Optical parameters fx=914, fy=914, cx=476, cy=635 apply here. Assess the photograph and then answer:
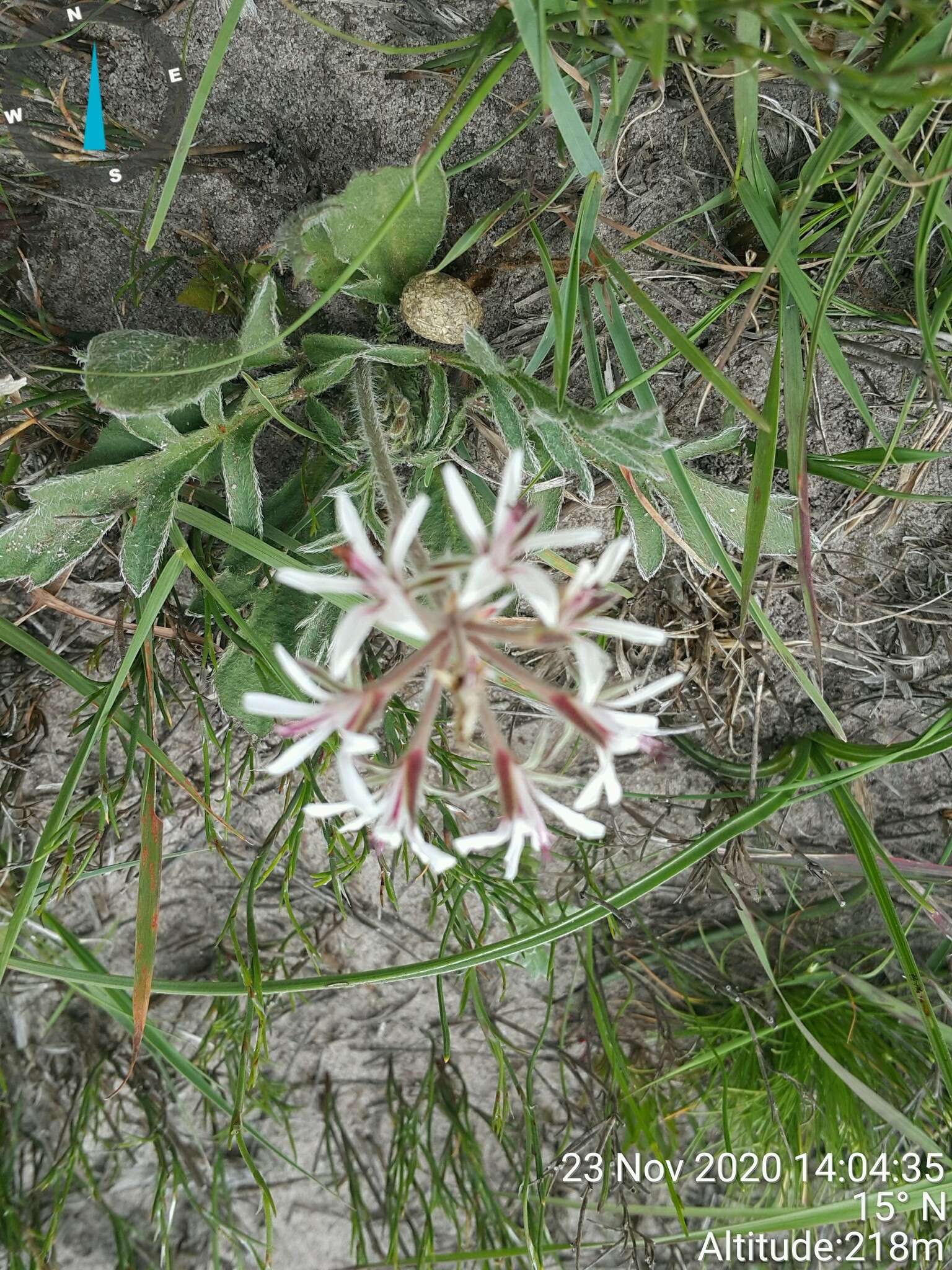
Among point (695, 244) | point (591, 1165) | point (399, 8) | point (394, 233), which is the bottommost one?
point (591, 1165)

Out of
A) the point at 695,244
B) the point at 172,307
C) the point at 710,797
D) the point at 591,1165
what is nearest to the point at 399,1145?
the point at 591,1165

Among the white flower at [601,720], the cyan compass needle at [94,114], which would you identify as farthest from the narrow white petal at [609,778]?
the cyan compass needle at [94,114]

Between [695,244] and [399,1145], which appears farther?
[399,1145]

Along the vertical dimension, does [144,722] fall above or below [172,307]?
below

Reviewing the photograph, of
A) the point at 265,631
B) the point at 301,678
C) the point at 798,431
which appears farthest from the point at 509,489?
the point at 265,631

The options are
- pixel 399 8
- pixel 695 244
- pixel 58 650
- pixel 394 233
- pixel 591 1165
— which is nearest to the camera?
pixel 394 233

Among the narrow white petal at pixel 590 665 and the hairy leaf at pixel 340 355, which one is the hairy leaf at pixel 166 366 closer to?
the hairy leaf at pixel 340 355

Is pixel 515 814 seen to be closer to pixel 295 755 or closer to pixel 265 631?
pixel 295 755

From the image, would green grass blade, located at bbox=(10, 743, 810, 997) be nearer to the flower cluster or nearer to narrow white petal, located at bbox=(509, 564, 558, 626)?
the flower cluster

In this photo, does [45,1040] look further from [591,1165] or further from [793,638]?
[793,638]
